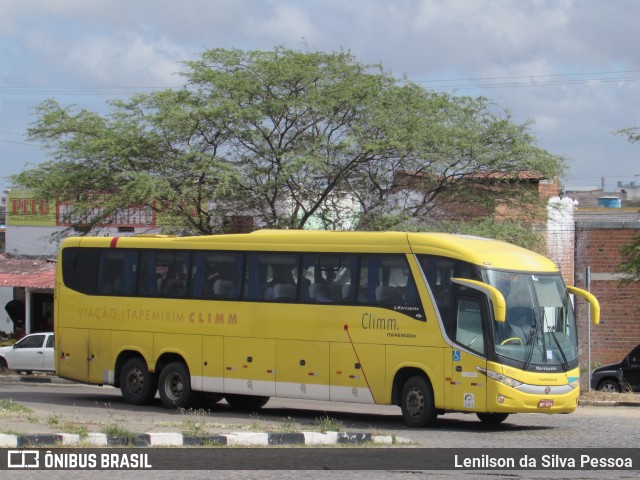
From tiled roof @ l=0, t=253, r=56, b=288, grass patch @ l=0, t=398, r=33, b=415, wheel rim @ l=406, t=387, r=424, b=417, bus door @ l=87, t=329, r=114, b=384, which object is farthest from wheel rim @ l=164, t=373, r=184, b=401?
A: tiled roof @ l=0, t=253, r=56, b=288

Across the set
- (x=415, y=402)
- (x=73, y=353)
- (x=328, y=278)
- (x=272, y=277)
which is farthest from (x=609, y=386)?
(x=73, y=353)

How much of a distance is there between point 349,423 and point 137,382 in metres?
5.09

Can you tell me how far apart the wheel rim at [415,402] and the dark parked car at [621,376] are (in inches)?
514

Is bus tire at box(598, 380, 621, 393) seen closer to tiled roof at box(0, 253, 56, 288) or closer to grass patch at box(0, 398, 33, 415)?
grass patch at box(0, 398, 33, 415)

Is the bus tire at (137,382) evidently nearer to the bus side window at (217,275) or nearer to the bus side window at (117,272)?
the bus side window at (117,272)

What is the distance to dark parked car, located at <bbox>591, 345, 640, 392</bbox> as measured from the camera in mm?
29203

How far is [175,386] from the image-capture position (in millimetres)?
20938

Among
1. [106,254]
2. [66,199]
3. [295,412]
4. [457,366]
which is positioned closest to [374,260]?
[457,366]

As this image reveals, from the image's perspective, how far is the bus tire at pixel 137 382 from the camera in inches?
837

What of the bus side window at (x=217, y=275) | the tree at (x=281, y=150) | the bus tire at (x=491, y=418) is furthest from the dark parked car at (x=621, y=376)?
the bus side window at (x=217, y=275)

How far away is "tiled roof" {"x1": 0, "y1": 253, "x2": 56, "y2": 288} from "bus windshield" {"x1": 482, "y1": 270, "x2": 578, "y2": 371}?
2394 centimetres

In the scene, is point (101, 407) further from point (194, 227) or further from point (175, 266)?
point (194, 227)

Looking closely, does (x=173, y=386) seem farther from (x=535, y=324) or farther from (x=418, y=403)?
(x=535, y=324)

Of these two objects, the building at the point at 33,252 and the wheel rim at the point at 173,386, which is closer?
the wheel rim at the point at 173,386
